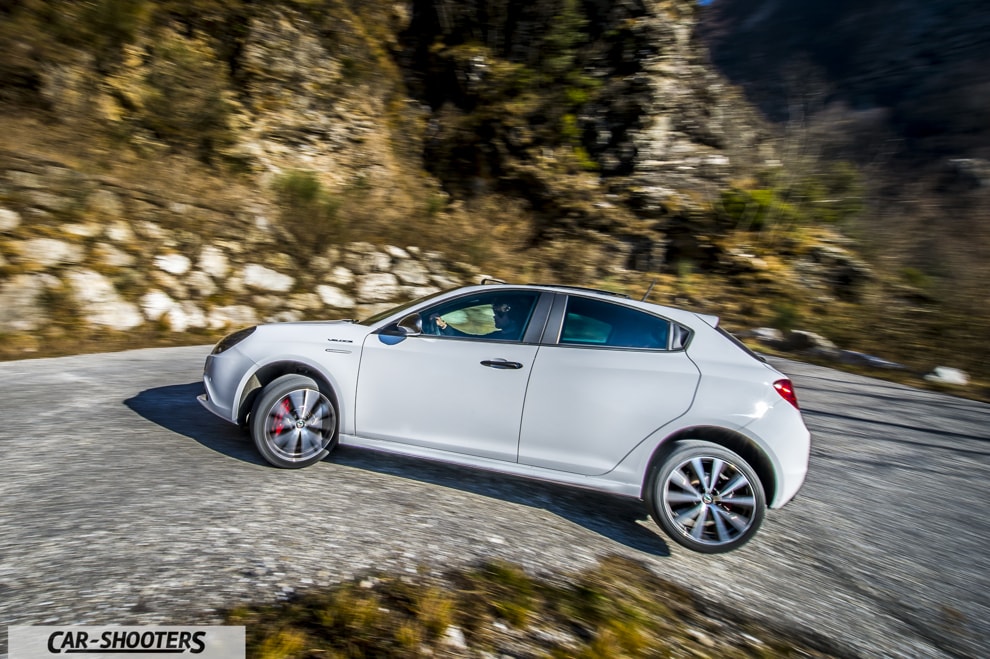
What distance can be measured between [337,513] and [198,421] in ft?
7.31

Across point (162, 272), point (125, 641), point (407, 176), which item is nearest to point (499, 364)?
point (125, 641)

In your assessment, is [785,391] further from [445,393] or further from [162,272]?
[162,272]

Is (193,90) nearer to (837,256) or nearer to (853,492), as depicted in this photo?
(853,492)

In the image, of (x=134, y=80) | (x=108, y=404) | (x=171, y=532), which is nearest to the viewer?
(x=171, y=532)

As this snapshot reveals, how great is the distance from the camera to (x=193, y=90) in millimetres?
11875

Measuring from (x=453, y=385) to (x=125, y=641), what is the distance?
84.4 inches

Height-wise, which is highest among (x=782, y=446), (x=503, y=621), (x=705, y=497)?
(x=782, y=446)

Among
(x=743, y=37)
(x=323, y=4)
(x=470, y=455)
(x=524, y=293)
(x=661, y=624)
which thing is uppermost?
(x=743, y=37)

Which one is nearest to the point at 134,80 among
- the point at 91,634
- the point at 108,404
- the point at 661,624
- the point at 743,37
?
Result: the point at 108,404

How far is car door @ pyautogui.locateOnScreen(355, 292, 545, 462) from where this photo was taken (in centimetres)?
379

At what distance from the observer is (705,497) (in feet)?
11.6

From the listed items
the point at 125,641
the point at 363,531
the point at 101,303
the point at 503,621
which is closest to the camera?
the point at 125,641

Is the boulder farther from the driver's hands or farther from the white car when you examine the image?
the driver's hands

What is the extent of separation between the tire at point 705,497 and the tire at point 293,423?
223 centimetres
